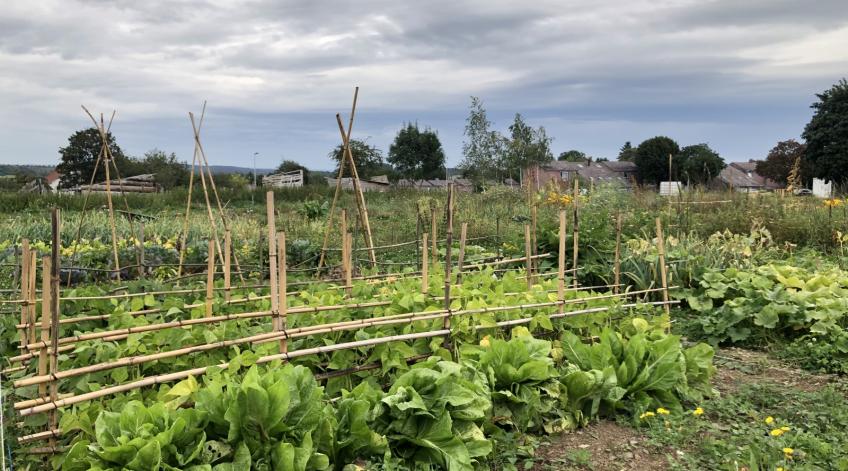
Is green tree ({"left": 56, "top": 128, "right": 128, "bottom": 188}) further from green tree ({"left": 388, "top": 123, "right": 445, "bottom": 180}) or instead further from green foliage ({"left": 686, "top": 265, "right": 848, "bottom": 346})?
green foliage ({"left": 686, "top": 265, "right": 848, "bottom": 346})

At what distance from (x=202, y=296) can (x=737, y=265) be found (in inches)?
186

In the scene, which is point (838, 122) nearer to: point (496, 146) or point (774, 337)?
point (496, 146)

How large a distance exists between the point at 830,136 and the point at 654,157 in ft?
83.4

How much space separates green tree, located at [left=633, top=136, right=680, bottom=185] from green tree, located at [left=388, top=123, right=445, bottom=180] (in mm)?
23596

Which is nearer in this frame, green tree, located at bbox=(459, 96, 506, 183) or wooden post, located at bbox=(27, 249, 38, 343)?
wooden post, located at bbox=(27, 249, 38, 343)

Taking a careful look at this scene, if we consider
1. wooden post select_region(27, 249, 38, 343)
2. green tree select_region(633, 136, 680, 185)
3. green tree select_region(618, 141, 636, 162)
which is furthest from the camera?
green tree select_region(618, 141, 636, 162)

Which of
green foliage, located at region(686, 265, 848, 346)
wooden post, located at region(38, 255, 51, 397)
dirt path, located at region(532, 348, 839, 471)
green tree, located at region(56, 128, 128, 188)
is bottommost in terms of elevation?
dirt path, located at region(532, 348, 839, 471)

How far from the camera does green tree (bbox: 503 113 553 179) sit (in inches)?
1096

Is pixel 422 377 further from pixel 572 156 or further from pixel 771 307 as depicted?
pixel 572 156

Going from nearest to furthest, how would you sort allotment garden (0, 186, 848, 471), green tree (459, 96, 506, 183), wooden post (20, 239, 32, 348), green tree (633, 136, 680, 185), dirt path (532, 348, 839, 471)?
allotment garden (0, 186, 848, 471) < dirt path (532, 348, 839, 471) < wooden post (20, 239, 32, 348) < green tree (459, 96, 506, 183) < green tree (633, 136, 680, 185)

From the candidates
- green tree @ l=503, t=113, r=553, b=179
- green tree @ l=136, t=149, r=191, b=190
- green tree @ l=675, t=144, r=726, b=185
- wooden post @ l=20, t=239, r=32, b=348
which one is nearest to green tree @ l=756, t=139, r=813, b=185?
green tree @ l=675, t=144, r=726, b=185

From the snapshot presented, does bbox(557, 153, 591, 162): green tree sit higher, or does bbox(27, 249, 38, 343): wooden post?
bbox(557, 153, 591, 162): green tree

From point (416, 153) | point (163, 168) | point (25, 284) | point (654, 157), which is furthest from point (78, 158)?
point (654, 157)

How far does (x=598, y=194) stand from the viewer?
1170 centimetres
